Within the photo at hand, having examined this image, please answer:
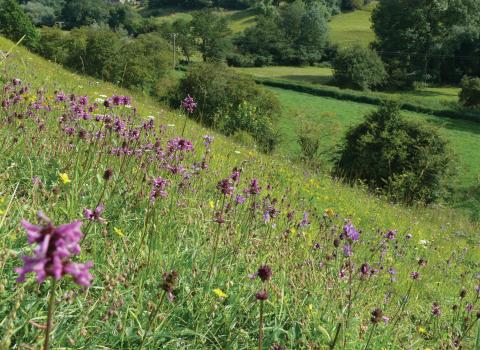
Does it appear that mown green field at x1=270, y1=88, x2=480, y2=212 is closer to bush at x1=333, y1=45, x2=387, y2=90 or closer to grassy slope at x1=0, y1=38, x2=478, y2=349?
bush at x1=333, y1=45, x2=387, y2=90

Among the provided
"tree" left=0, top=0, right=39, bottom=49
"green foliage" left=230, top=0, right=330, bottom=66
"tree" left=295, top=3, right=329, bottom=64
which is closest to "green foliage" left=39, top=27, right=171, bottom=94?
"tree" left=0, top=0, right=39, bottom=49

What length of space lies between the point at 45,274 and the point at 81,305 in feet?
4.04

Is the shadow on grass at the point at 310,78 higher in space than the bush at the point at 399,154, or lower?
higher

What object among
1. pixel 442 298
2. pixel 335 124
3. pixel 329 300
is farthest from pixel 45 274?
pixel 335 124

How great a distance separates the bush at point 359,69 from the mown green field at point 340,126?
987 cm

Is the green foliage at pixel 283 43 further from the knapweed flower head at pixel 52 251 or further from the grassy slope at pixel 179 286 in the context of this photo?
the knapweed flower head at pixel 52 251

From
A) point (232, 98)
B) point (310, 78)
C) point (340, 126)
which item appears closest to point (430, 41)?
point (310, 78)

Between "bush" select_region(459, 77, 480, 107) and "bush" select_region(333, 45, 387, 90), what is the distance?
13052 millimetres

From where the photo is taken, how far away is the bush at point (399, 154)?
17125 millimetres

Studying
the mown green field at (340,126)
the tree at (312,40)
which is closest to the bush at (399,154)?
the mown green field at (340,126)

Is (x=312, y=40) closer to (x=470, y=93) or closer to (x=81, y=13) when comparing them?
(x=470, y=93)

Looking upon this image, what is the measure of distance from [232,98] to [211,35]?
5864 cm

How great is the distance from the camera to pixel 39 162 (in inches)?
135

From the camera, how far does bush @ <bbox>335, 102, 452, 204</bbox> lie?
56.2 ft
